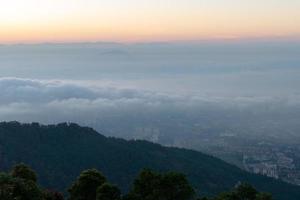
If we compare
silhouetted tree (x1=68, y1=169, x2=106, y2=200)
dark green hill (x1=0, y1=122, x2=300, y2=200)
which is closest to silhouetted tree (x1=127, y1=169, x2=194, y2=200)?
silhouetted tree (x1=68, y1=169, x2=106, y2=200)

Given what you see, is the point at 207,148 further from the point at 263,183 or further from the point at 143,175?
the point at 143,175

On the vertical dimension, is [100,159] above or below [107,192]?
below

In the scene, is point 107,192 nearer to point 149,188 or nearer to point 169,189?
point 149,188

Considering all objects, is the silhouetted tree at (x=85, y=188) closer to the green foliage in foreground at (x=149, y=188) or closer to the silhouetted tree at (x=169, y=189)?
the green foliage in foreground at (x=149, y=188)

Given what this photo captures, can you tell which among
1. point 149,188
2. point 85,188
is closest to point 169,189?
point 149,188

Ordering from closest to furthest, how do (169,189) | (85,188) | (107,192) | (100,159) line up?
(107,192) → (169,189) → (85,188) → (100,159)

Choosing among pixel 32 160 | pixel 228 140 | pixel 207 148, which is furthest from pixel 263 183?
pixel 228 140

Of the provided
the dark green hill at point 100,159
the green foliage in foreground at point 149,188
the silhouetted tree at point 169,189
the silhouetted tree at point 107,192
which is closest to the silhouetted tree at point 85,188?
the green foliage in foreground at point 149,188

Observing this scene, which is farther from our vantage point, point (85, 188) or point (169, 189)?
point (85, 188)
